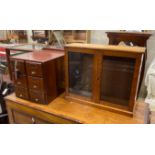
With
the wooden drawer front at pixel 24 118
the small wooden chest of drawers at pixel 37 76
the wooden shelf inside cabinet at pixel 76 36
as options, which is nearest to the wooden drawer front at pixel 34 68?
the small wooden chest of drawers at pixel 37 76

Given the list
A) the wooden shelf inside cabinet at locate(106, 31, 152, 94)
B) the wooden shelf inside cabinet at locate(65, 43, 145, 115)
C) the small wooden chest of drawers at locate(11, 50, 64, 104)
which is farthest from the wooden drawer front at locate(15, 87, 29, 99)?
the wooden shelf inside cabinet at locate(106, 31, 152, 94)

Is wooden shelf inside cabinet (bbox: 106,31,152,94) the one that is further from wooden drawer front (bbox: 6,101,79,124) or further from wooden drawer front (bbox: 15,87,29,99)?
wooden drawer front (bbox: 15,87,29,99)

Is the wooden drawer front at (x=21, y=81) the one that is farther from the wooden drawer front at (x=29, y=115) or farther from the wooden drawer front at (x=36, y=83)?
the wooden drawer front at (x=29, y=115)

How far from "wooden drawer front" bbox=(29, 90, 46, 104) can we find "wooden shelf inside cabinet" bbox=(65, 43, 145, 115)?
207 mm

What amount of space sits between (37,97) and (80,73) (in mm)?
371

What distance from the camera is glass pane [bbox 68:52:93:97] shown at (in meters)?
1.03

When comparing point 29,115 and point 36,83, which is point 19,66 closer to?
point 36,83

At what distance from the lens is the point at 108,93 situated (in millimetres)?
1045

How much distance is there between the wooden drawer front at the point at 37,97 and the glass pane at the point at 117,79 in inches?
17.4

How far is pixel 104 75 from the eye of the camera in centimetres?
100

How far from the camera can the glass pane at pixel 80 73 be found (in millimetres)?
1033
